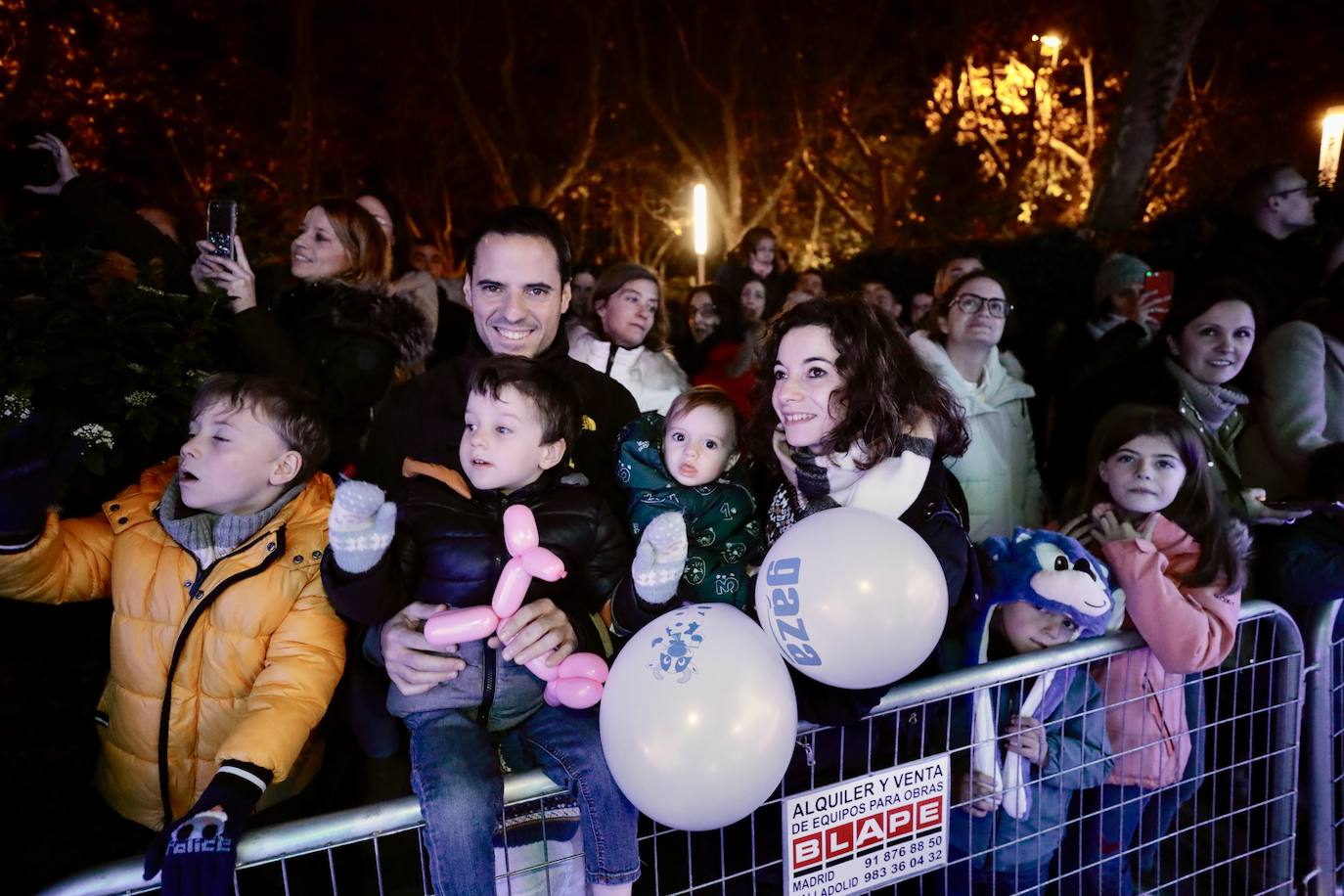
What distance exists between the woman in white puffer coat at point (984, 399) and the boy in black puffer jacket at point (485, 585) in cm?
208

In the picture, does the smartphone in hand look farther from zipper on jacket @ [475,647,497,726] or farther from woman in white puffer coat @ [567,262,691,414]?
woman in white puffer coat @ [567,262,691,414]

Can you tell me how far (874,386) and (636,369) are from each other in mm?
2409

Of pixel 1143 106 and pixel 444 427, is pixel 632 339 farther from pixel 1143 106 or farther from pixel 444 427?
pixel 1143 106

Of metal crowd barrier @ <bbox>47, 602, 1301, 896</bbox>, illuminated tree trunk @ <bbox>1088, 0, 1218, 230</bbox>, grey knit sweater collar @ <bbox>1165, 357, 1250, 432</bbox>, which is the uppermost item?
illuminated tree trunk @ <bbox>1088, 0, 1218, 230</bbox>

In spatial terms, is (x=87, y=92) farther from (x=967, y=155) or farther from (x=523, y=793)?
(x=967, y=155)

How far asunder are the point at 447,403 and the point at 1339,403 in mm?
3876

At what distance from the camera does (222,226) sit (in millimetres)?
2891

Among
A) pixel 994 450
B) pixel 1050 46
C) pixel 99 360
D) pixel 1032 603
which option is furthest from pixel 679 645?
pixel 1050 46

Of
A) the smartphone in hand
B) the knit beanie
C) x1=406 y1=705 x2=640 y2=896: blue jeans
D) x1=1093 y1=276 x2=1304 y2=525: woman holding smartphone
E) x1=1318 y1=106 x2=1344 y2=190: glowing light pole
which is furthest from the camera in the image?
x1=1318 y1=106 x2=1344 y2=190: glowing light pole

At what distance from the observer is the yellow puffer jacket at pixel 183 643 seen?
2096 millimetres

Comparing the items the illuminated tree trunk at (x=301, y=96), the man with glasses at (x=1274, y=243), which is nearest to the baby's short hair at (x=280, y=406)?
the man with glasses at (x=1274, y=243)

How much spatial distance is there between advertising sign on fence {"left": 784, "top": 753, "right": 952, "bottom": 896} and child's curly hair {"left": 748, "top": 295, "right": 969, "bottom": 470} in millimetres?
844

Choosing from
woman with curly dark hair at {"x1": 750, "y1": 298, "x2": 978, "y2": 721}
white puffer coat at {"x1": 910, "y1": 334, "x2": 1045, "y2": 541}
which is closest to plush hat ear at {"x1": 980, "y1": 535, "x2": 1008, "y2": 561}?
woman with curly dark hair at {"x1": 750, "y1": 298, "x2": 978, "y2": 721}

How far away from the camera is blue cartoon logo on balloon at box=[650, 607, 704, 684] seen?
1.91m
